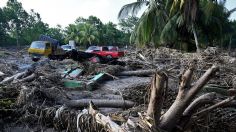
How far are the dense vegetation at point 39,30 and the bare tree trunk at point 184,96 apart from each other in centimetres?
5278

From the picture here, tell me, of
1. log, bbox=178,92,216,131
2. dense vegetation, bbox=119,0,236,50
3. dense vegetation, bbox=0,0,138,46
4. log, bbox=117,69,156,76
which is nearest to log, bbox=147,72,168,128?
log, bbox=178,92,216,131

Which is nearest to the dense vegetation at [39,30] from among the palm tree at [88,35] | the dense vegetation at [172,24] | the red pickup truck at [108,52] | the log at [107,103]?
the palm tree at [88,35]

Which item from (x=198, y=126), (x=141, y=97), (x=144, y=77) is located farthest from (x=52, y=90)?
(x=144, y=77)

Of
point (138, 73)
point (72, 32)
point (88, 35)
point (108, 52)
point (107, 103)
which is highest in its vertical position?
point (72, 32)

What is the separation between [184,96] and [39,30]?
59.3 meters

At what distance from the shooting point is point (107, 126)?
4.76 meters

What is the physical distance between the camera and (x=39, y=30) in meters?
61.2

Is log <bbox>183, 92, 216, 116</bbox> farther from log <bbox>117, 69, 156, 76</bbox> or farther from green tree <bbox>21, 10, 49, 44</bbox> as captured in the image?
green tree <bbox>21, 10, 49, 44</bbox>

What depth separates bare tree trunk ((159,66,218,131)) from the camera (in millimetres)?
4344

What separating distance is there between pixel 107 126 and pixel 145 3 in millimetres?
18132

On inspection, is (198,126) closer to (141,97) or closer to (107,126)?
(107,126)

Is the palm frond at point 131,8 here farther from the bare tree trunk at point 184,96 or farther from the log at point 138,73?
the bare tree trunk at point 184,96

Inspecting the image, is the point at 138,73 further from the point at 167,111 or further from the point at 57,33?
the point at 57,33

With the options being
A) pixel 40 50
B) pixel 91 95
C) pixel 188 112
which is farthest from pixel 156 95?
pixel 40 50
